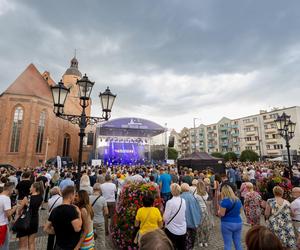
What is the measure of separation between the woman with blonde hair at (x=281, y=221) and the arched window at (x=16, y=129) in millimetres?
31475

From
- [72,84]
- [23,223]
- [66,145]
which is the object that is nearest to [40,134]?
[66,145]

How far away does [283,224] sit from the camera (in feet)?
12.0

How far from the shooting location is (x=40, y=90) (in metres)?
32.1

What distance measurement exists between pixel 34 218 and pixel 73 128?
36.5 m

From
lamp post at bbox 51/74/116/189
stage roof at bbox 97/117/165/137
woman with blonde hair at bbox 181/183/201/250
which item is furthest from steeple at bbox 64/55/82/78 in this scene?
woman with blonde hair at bbox 181/183/201/250

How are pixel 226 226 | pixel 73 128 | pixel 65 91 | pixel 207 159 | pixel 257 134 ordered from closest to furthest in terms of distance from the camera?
1. pixel 226 226
2. pixel 65 91
3. pixel 207 159
4. pixel 73 128
5. pixel 257 134

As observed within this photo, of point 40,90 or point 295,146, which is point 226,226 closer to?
point 40,90

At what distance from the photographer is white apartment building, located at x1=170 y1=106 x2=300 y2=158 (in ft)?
152

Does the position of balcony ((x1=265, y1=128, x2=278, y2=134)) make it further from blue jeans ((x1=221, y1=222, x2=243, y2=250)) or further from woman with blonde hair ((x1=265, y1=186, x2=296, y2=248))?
blue jeans ((x1=221, y1=222, x2=243, y2=250))

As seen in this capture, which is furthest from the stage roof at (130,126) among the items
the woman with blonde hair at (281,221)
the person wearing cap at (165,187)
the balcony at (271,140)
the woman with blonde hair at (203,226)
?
the balcony at (271,140)

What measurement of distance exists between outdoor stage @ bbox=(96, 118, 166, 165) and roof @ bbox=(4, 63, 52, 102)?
1156 centimetres

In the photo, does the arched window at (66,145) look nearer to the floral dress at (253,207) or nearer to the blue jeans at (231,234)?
the floral dress at (253,207)

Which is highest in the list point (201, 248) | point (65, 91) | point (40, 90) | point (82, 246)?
point (40, 90)

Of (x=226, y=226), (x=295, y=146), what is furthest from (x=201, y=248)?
(x=295, y=146)
